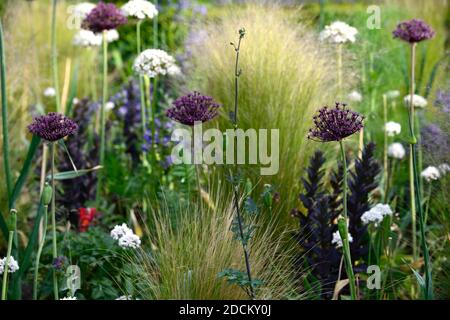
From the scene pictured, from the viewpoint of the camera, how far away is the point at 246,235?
89.7 inches

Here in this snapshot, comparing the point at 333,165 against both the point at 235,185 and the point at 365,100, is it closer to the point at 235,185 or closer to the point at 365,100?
the point at 365,100

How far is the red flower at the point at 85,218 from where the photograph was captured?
3.29m

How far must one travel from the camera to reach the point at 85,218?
3287 mm

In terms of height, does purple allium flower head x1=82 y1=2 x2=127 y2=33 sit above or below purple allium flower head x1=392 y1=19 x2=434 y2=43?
above

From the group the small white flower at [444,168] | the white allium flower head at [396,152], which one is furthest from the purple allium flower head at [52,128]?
the white allium flower head at [396,152]

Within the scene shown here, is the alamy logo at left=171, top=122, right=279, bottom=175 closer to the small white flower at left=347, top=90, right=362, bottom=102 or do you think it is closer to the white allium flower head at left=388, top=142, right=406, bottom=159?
the small white flower at left=347, top=90, right=362, bottom=102

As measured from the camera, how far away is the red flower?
329cm

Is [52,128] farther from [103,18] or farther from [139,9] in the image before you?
[139,9]

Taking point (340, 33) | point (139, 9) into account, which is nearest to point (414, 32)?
point (340, 33)

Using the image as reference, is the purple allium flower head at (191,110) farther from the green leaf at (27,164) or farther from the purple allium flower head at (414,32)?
the purple allium flower head at (414,32)

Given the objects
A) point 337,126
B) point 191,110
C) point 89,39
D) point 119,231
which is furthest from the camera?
point 89,39

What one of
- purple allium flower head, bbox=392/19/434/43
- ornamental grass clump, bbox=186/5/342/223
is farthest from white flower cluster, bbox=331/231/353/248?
purple allium flower head, bbox=392/19/434/43

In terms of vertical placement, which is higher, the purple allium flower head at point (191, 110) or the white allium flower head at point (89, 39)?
the white allium flower head at point (89, 39)

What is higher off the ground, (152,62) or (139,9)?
(139,9)
